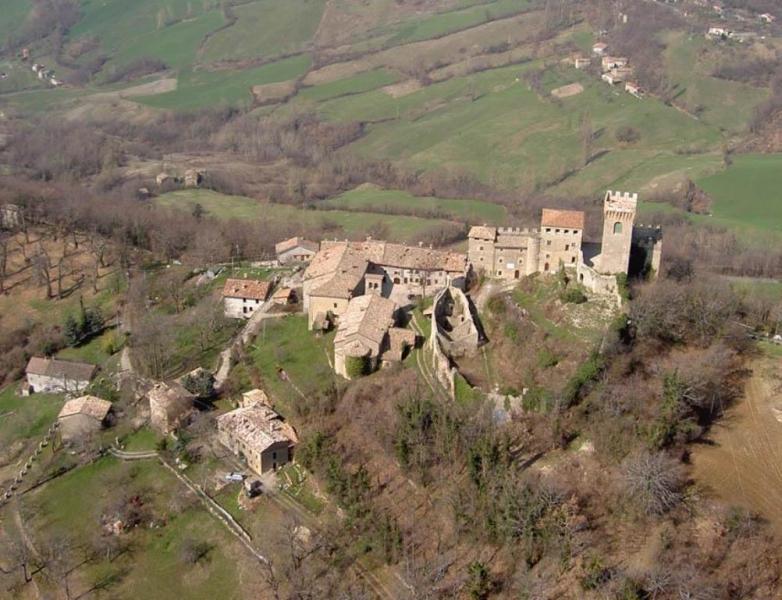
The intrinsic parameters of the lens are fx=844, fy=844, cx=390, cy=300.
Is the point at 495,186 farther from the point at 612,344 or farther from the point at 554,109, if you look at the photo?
the point at 612,344

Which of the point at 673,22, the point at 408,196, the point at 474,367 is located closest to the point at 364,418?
the point at 474,367

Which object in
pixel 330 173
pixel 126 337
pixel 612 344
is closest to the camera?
pixel 612 344

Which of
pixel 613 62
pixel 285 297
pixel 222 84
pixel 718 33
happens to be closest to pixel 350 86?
pixel 222 84

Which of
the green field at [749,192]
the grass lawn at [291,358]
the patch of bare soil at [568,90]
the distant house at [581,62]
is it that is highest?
the distant house at [581,62]

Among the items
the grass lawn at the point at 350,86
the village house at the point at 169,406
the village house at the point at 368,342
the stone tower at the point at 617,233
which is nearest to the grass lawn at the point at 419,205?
the stone tower at the point at 617,233

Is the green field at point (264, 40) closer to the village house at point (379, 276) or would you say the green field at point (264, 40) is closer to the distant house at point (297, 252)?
the distant house at point (297, 252)

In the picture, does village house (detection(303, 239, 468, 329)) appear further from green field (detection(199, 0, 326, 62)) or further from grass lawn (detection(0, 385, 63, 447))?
green field (detection(199, 0, 326, 62))

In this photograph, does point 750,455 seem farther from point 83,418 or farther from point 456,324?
point 83,418
